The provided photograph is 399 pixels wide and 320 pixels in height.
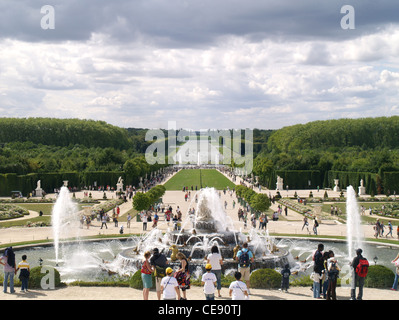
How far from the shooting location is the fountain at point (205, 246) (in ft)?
70.8

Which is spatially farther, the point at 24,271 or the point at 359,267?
the point at 24,271

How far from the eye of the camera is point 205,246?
22.7 meters

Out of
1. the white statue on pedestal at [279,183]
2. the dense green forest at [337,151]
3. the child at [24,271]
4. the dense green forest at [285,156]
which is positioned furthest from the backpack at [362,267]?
the white statue on pedestal at [279,183]

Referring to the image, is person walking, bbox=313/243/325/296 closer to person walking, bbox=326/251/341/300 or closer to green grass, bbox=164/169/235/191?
A: person walking, bbox=326/251/341/300

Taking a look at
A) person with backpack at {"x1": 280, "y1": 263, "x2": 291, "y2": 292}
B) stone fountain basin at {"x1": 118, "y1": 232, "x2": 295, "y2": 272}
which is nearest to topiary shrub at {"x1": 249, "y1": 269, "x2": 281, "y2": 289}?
person with backpack at {"x1": 280, "y1": 263, "x2": 291, "y2": 292}

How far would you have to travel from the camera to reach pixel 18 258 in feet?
79.9

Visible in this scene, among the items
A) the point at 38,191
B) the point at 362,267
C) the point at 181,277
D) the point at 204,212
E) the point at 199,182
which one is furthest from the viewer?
the point at 199,182

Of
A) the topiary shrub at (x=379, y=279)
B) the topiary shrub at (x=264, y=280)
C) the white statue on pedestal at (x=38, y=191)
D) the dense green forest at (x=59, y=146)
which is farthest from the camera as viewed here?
the dense green forest at (x=59, y=146)

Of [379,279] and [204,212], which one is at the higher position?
[204,212]

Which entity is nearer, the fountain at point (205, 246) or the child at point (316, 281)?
A: the child at point (316, 281)

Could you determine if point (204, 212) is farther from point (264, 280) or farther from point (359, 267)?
point (359, 267)

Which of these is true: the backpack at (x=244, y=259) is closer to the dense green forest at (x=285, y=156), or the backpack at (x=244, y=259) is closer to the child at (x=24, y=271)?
the child at (x=24, y=271)

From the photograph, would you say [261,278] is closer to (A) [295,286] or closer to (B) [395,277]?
(A) [295,286]

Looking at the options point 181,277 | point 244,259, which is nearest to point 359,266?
point 244,259
